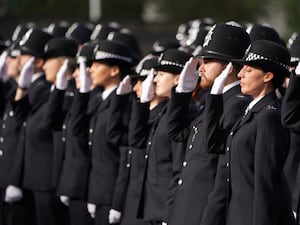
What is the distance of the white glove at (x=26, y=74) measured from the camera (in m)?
11.5

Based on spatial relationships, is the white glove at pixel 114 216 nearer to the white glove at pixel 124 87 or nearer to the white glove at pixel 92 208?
the white glove at pixel 92 208

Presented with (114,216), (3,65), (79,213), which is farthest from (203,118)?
(3,65)

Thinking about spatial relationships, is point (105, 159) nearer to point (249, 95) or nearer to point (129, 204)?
point (129, 204)

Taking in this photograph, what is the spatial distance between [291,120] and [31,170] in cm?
419

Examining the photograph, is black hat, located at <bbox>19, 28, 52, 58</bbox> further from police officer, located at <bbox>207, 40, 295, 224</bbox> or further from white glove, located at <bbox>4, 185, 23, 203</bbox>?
police officer, located at <bbox>207, 40, 295, 224</bbox>

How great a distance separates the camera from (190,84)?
28.5 ft

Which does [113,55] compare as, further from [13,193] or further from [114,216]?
[13,193]

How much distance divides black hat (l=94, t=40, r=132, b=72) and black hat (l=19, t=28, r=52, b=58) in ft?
4.03

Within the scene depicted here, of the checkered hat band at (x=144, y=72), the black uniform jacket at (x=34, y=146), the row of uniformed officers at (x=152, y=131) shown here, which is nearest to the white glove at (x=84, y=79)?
the row of uniformed officers at (x=152, y=131)

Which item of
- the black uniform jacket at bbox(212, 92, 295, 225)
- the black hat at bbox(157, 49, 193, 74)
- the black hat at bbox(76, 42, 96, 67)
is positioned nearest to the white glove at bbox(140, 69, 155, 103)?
the black hat at bbox(157, 49, 193, 74)

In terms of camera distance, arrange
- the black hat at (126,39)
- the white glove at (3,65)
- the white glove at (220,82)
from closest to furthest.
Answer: the white glove at (220,82)
the white glove at (3,65)
the black hat at (126,39)

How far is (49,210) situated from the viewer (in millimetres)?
11367

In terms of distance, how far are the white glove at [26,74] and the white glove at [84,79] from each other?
3.10 ft

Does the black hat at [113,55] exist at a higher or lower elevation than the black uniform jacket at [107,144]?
higher
